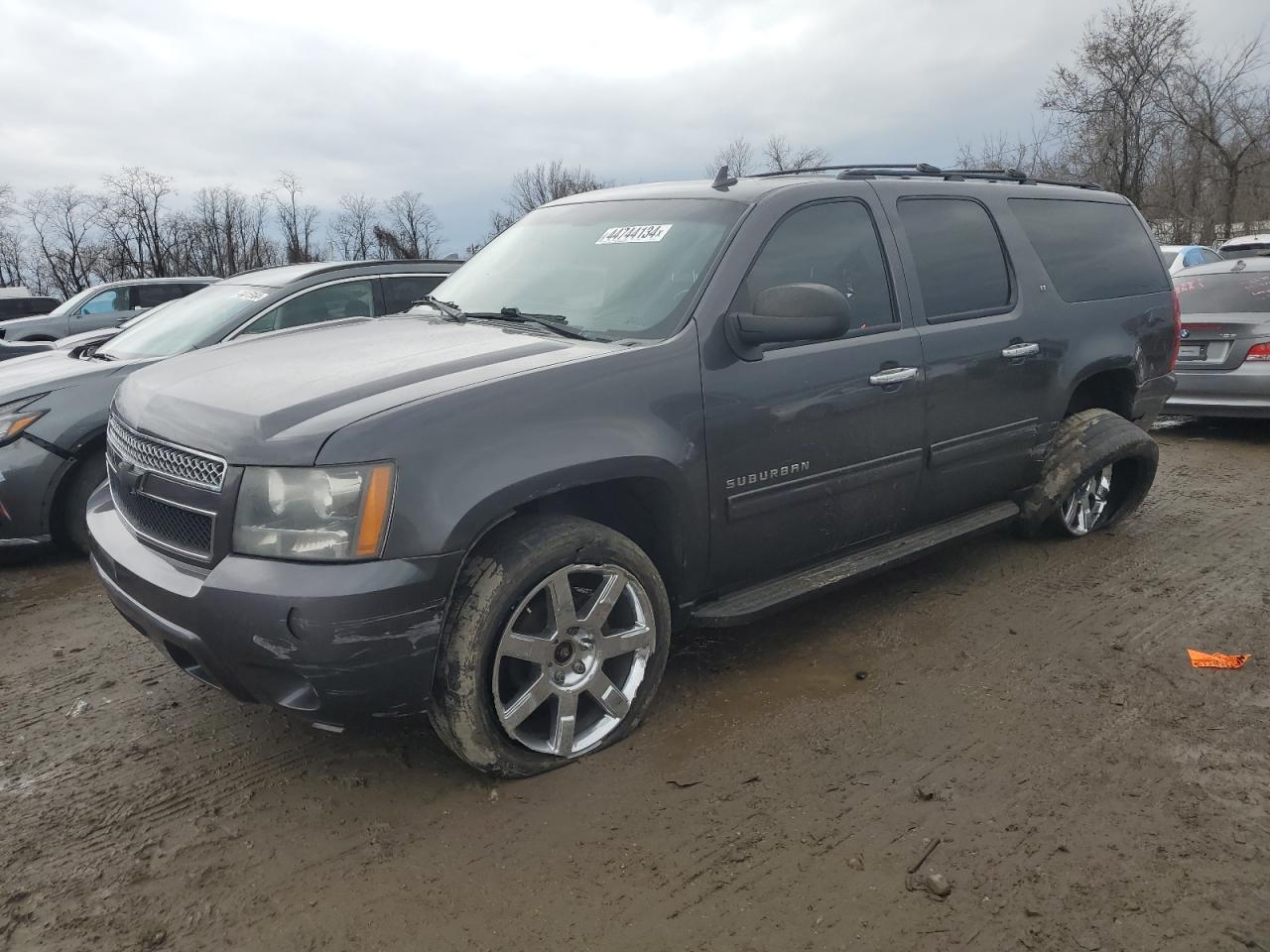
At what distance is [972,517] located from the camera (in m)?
4.37

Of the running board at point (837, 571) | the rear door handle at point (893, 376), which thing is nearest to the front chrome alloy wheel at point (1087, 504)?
the running board at point (837, 571)

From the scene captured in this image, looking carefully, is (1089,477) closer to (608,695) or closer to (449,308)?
(608,695)

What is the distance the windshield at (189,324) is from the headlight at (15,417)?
680 millimetres

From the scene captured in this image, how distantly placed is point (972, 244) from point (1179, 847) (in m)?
2.68

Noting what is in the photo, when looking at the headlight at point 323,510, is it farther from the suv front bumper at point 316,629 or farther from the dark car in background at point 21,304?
the dark car in background at point 21,304

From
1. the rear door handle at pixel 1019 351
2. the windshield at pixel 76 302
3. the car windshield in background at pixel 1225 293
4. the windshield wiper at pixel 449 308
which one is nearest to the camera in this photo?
the windshield wiper at pixel 449 308

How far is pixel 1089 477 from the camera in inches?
186

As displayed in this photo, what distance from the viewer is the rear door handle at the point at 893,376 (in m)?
3.62

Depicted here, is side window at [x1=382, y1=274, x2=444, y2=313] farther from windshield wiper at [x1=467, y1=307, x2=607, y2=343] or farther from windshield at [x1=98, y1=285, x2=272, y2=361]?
windshield wiper at [x1=467, y1=307, x2=607, y2=343]

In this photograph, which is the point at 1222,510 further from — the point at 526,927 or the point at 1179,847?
the point at 526,927

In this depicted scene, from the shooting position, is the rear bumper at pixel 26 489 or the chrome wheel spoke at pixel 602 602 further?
the rear bumper at pixel 26 489

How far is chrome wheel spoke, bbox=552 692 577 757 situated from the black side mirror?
1309 mm

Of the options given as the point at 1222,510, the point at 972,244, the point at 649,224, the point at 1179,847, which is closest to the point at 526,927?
the point at 1179,847

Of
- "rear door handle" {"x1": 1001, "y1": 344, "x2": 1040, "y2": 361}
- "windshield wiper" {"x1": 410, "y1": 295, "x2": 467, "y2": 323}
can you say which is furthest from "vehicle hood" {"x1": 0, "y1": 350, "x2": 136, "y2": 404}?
"rear door handle" {"x1": 1001, "y1": 344, "x2": 1040, "y2": 361}
